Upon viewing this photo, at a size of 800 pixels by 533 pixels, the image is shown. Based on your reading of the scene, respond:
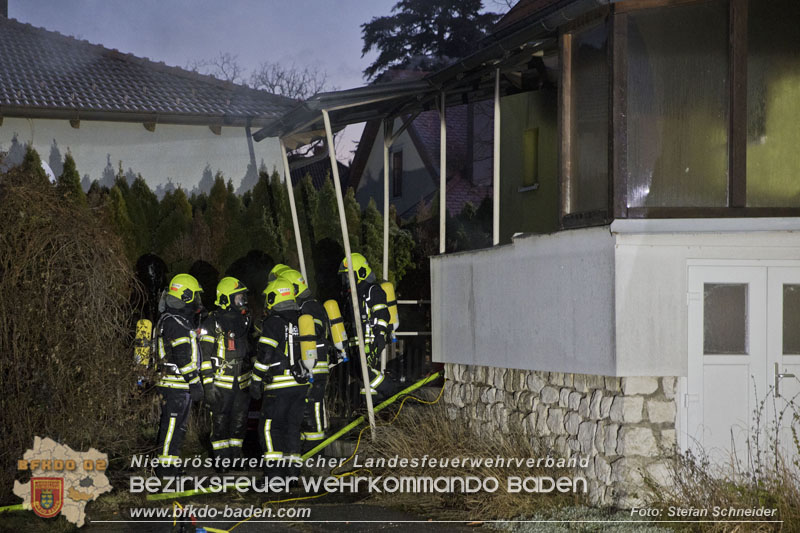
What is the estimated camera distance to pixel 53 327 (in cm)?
820

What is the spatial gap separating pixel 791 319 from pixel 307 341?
473cm

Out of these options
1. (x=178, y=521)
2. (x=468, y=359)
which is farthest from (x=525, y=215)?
(x=178, y=521)

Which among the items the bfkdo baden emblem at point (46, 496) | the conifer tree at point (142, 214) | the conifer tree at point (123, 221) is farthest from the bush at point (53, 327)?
the conifer tree at point (142, 214)

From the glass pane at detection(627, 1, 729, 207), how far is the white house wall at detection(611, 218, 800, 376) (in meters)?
0.33

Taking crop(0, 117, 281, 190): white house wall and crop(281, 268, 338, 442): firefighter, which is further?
crop(0, 117, 281, 190): white house wall

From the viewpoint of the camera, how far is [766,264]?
25.2 feet

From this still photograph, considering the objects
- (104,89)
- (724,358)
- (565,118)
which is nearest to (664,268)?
(724,358)

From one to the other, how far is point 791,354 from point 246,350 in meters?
6.21

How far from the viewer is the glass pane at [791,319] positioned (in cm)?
771

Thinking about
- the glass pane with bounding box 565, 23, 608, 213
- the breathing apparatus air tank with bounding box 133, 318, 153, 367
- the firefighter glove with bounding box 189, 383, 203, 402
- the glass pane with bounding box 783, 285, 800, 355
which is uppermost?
the glass pane with bounding box 565, 23, 608, 213

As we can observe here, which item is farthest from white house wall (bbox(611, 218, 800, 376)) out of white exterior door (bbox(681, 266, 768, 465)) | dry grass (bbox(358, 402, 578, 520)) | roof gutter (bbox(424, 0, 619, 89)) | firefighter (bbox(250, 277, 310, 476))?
firefighter (bbox(250, 277, 310, 476))

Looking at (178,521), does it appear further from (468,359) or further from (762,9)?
(762,9)

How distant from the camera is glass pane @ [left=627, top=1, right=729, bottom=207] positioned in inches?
309

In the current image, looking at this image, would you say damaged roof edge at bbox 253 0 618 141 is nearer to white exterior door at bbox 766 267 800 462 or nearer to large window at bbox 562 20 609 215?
large window at bbox 562 20 609 215
